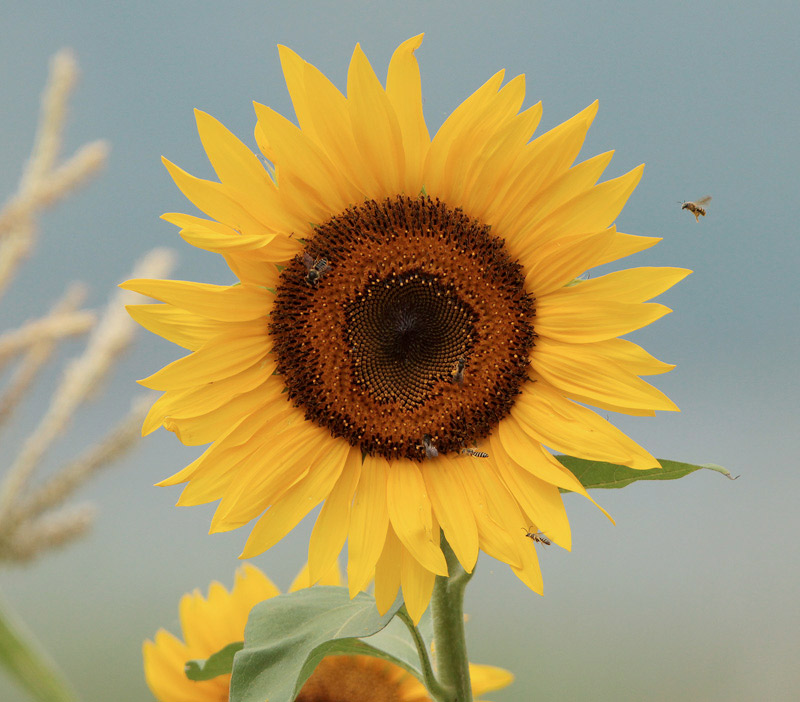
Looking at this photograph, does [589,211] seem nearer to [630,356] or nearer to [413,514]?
[630,356]

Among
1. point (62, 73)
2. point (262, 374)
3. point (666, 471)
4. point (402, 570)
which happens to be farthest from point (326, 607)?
point (62, 73)

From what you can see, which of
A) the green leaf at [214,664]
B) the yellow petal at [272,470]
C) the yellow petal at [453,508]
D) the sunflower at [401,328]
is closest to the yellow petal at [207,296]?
the sunflower at [401,328]

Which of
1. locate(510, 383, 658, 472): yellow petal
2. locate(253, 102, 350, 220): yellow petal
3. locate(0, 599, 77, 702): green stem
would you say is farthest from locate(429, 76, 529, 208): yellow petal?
locate(0, 599, 77, 702): green stem

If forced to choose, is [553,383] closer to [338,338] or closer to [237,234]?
[338,338]

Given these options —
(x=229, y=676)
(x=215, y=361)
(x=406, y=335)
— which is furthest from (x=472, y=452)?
(x=229, y=676)

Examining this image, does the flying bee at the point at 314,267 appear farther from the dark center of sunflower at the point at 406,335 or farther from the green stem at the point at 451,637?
the green stem at the point at 451,637

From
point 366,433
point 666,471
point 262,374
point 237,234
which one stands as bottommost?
point 666,471
